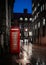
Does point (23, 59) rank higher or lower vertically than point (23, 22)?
lower

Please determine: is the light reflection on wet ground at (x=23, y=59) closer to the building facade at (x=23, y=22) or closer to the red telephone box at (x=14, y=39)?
the red telephone box at (x=14, y=39)

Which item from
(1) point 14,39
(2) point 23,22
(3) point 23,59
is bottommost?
(3) point 23,59

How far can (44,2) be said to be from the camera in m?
59.2

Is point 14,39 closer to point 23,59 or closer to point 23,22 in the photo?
point 23,59

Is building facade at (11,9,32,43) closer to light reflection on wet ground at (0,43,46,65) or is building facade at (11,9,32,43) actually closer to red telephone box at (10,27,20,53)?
red telephone box at (10,27,20,53)

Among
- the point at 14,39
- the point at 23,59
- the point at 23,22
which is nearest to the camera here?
the point at 23,59

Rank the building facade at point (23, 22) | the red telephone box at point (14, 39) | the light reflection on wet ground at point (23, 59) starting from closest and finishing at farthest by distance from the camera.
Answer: the light reflection on wet ground at point (23, 59) < the red telephone box at point (14, 39) < the building facade at point (23, 22)

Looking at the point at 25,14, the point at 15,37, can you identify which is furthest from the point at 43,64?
the point at 25,14

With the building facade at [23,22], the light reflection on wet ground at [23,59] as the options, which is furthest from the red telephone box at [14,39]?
the building facade at [23,22]

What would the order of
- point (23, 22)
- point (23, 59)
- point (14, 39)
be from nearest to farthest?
point (23, 59), point (14, 39), point (23, 22)

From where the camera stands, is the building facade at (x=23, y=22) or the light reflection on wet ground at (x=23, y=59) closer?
the light reflection on wet ground at (x=23, y=59)

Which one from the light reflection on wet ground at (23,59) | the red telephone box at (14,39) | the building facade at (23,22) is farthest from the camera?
the building facade at (23,22)

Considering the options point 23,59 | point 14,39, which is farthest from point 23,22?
point 23,59

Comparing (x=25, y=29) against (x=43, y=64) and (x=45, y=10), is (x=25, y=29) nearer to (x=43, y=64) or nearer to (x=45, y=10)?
(x=45, y=10)
